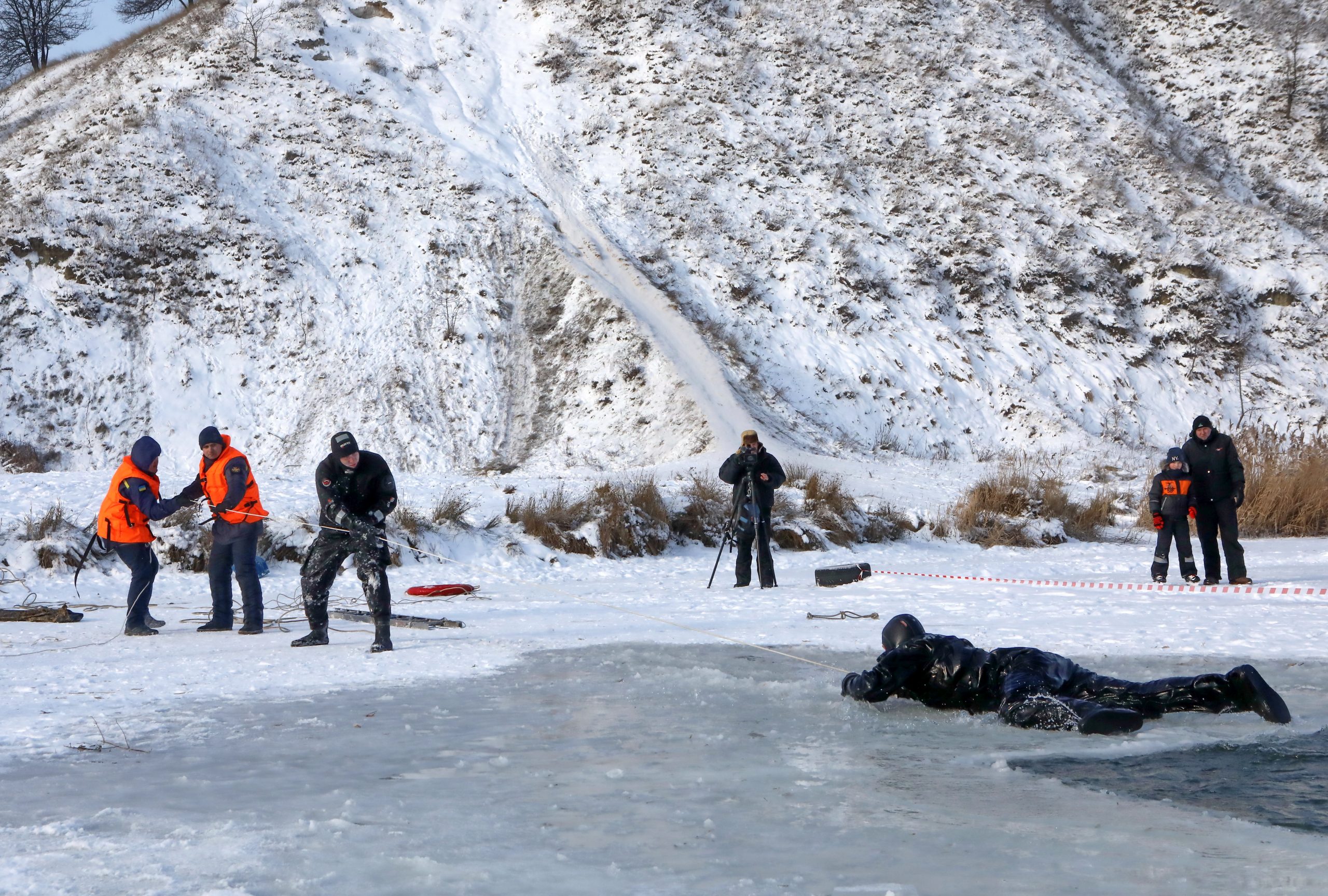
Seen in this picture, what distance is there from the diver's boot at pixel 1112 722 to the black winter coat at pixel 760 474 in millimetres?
7262

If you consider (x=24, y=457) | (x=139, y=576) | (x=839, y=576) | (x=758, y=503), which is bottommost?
(x=839, y=576)

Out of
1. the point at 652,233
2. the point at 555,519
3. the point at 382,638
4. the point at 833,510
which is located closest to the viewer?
the point at 382,638

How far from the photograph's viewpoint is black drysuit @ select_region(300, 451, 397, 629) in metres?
8.18

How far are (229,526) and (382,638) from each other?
2.04 metres

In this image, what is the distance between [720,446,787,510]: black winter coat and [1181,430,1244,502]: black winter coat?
4326mm

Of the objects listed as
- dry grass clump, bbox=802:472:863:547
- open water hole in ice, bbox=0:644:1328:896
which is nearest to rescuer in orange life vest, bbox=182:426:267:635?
open water hole in ice, bbox=0:644:1328:896

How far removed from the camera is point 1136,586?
472 inches

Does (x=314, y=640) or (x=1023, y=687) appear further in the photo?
(x=314, y=640)

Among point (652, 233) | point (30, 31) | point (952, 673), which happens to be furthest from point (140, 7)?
point (952, 673)

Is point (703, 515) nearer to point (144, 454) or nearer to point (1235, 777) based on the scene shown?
point (144, 454)

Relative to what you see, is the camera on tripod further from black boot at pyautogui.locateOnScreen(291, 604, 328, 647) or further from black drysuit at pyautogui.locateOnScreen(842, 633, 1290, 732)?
black drysuit at pyautogui.locateOnScreen(842, 633, 1290, 732)

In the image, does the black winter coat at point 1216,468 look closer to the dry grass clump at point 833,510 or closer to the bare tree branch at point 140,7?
the dry grass clump at point 833,510

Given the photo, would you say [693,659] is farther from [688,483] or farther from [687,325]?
[687,325]

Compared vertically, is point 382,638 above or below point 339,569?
below
